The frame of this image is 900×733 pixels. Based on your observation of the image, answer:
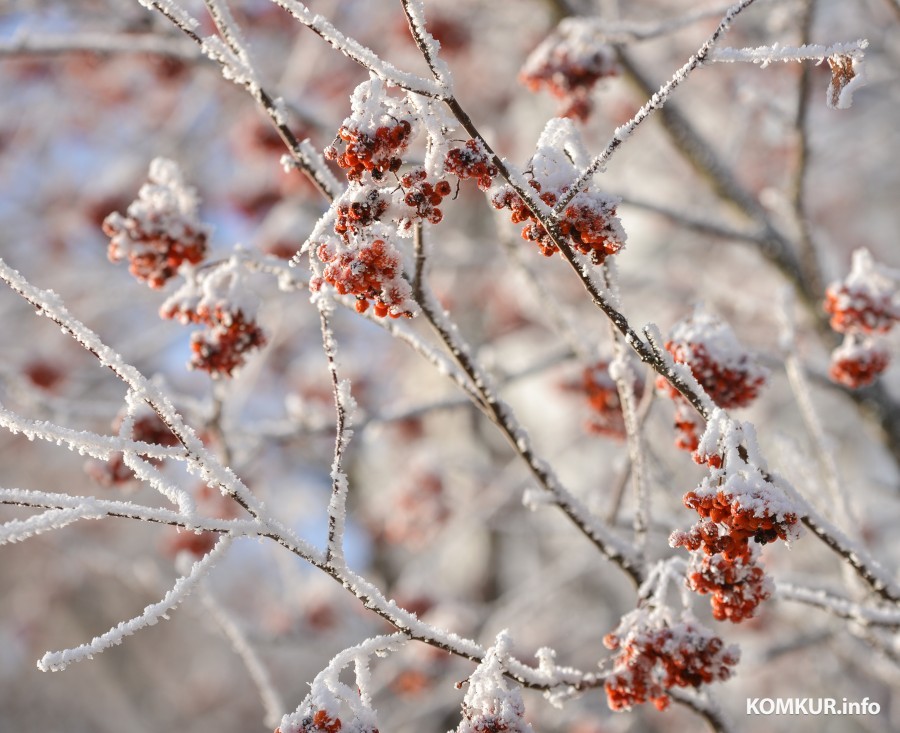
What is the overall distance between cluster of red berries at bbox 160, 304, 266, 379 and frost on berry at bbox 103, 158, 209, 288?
0.40 feet

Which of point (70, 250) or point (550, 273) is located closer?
point (550, 273)

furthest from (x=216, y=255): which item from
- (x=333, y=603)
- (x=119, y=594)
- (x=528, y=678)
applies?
(x=119, y=594)

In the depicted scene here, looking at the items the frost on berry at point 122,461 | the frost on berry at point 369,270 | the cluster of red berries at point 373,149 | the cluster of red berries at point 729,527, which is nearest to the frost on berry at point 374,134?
the cluster of red berries at point 373,149

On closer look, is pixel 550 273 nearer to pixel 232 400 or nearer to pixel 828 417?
pixel 232 400

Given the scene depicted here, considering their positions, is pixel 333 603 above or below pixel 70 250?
below

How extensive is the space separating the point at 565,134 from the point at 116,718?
13.5 meters

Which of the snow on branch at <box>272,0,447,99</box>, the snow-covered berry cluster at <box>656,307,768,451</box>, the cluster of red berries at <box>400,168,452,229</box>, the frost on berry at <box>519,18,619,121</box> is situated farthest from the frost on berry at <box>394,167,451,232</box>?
the frost on berry at <box>519,18,619,121</box>

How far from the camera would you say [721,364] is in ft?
5.46

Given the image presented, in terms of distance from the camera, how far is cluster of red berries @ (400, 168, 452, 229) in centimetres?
123

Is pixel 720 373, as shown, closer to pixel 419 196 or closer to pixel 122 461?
pixel 419 196

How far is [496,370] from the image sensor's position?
263 centimetres

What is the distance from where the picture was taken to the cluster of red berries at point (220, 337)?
1.75 meters

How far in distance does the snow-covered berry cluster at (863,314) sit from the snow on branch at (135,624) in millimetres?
1606

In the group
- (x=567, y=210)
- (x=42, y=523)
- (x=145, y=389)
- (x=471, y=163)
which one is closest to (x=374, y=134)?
(x=471, y=163)
